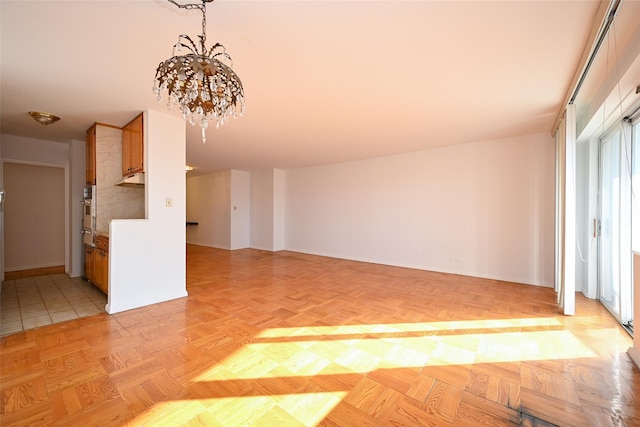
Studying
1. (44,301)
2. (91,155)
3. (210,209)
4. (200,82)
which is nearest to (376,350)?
(200,82)

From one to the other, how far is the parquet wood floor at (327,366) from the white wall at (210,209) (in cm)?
473

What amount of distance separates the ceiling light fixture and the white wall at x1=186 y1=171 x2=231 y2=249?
435 centimetres

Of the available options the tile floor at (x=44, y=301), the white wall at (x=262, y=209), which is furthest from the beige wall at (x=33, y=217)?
the white wall at (x=262, y=209)

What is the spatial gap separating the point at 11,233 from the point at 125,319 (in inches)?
181

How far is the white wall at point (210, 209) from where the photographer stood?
7.75 metres

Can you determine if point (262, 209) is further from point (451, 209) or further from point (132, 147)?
point (451, 209)

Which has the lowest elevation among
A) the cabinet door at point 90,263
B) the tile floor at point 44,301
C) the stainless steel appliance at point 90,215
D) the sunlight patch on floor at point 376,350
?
the sunlight patch on floor at point 376,350

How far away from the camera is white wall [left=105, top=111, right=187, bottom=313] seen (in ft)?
9.66

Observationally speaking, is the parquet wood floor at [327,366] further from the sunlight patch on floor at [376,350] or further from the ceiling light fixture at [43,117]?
the ceiling light fixture at [43,117]

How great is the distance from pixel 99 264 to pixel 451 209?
18.2 feet

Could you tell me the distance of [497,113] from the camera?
3.22 meters

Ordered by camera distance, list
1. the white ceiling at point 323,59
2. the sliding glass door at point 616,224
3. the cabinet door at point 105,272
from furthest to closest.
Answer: the cabinet door at point 105,272 → the sliding glass door at point 616,224 → the white ceiling at point 323,59

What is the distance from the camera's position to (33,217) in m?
5.31

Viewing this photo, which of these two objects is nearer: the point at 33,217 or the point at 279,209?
the point at 33,217
